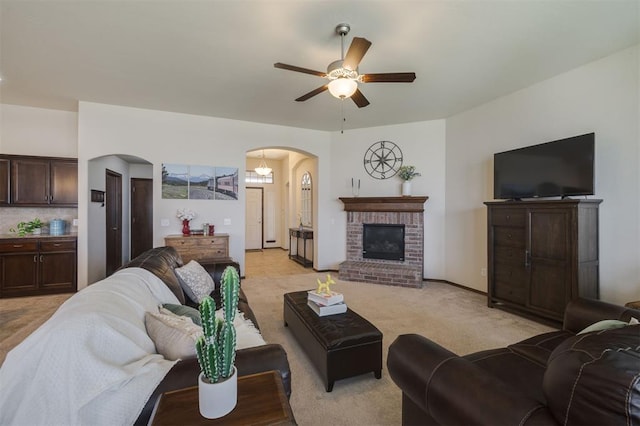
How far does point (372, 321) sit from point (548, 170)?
275cm

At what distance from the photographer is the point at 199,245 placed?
4680 millimetres

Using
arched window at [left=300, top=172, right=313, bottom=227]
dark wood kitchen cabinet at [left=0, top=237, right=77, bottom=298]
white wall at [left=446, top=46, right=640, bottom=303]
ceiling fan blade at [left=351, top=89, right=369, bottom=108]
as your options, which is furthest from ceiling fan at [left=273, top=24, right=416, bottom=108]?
dark wood kitchen cabinet at [left=0, top=237, right=77, bottom=298]

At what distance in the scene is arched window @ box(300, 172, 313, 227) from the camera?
705cm

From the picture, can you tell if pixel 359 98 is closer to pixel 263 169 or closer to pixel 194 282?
pixel 194 282

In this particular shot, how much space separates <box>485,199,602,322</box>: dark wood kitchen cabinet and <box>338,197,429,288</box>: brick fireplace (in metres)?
1.39

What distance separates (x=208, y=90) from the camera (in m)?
3.94

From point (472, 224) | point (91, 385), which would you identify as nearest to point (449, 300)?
point (472, 224)

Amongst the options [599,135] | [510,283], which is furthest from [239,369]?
[599,135]

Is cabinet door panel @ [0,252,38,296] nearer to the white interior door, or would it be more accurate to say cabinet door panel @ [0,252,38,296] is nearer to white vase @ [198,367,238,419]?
white vase @ [198,367,238,419]

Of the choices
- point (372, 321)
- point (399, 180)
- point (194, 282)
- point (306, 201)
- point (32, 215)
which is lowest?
point (372, 321)

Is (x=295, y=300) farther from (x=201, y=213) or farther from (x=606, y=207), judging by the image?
(x=606, y=207)

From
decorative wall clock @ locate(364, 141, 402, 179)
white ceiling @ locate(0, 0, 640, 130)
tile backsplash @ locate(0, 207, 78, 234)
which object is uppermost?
white ceiling @ locate(0, 0, 640, 130)

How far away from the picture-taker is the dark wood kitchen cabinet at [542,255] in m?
2.94

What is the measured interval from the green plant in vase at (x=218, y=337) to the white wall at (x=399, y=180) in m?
4.97
